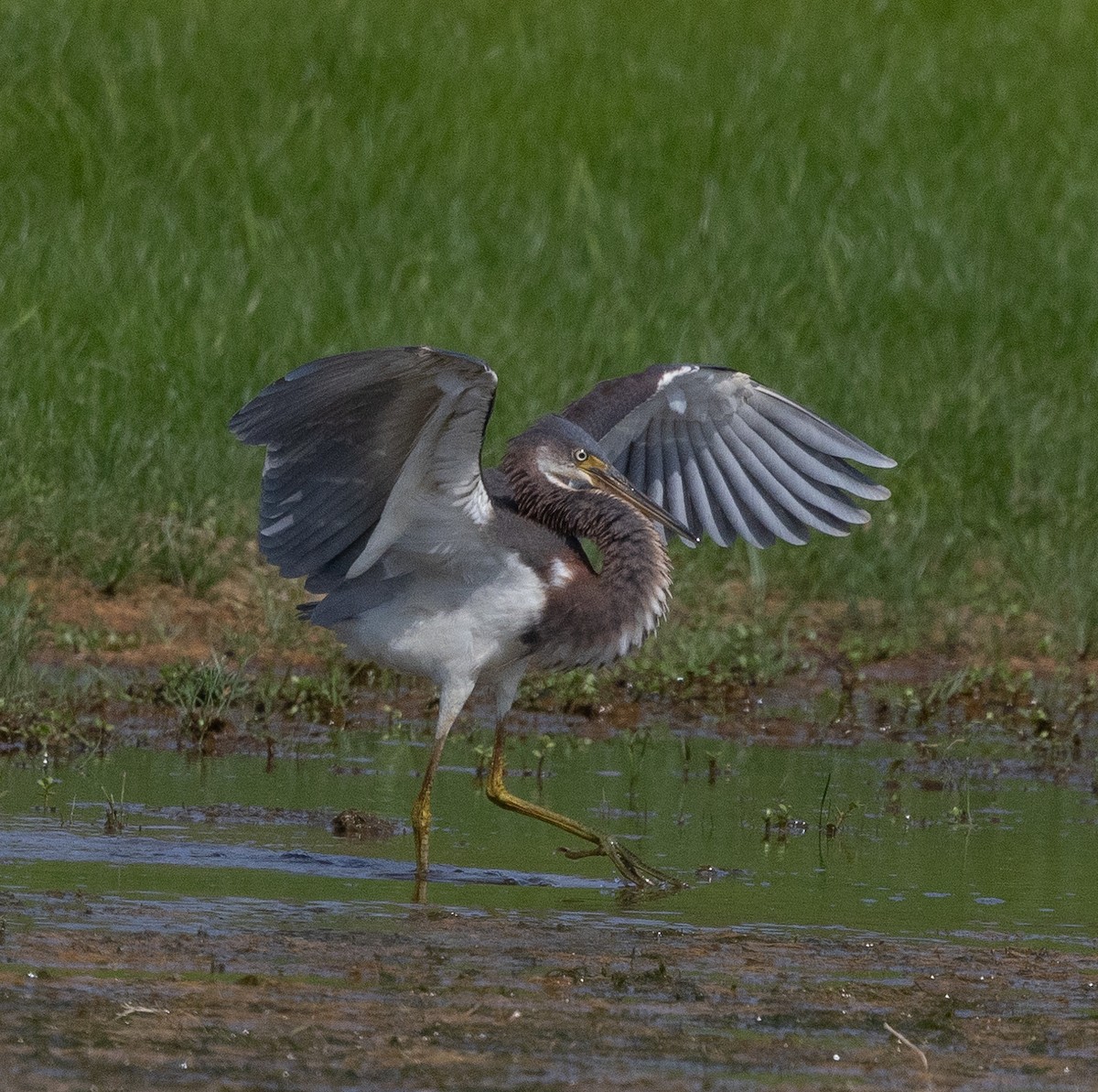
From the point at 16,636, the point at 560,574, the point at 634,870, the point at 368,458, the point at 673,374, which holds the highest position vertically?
the point at 673,374

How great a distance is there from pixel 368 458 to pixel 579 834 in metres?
1.06

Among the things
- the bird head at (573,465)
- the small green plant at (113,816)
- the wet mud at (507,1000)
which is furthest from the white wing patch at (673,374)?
the small green plant at (113,816)

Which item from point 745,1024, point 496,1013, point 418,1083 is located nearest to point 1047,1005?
point 745,1024

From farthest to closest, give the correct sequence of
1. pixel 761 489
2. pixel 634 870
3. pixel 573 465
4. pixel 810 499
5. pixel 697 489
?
pixel 697 489
pixel 761 489
pixel 810 499
pixel 573 465
pixel 634 870

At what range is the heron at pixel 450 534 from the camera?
17.0 ft

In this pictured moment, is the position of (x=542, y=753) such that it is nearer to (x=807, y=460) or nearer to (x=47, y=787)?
(x=807, y=460)

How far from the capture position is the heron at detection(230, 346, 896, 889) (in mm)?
5184

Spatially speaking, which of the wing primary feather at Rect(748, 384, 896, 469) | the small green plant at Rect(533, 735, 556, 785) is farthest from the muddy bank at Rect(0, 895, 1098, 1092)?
the wing primary feather at Rect(748, 384, 896, 469)

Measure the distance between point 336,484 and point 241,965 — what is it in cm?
166

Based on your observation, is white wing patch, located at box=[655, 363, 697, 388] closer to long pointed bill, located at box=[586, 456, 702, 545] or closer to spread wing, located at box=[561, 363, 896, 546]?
spread wing, located at box=[561, 363, 896, 546]

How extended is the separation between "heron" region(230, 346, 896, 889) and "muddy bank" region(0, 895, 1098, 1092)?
841 mm

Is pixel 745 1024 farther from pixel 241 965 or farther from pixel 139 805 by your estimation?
pixel 139 805

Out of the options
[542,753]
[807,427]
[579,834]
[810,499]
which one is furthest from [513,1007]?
[807,427]

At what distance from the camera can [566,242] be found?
448 inches
